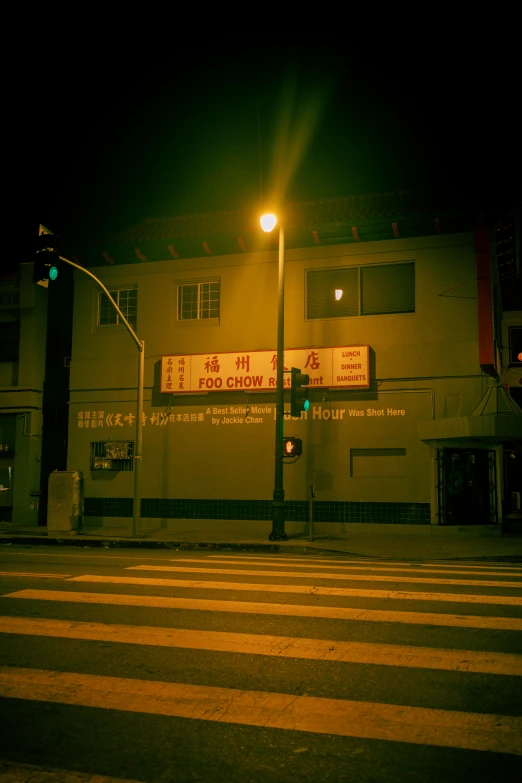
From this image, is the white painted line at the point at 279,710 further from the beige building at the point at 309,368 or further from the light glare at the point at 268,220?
the beige building at the point at 309,368

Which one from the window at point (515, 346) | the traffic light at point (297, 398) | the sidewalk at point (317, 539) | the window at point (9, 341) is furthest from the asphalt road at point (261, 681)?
the window at point (515, 346)

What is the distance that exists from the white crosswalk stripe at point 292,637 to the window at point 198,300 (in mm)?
11290

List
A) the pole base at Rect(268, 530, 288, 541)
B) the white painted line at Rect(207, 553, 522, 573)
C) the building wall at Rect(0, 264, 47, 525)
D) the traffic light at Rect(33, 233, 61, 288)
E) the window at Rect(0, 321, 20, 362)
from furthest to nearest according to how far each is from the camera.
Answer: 1. the window at Rect(0, 321, 20, 362)
2. the building wall at Rect(0, 264, 47, 525)
3. the pole base at Rect(268, 530, 288, 541)
4. the traffic light at Rect(33, 233, 61, 288)
5. the white painted line at Rect(207, 553, 522, 573)

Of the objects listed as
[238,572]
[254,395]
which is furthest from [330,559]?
[254,395]

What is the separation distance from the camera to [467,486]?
1912 centimetres

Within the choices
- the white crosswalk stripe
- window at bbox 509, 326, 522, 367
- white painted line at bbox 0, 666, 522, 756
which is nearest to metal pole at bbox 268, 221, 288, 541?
the white crosswalk stripe

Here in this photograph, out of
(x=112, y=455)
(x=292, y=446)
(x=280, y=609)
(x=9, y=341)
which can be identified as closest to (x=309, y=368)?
(x=292, y=446)

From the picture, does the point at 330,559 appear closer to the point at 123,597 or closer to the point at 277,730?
the point at 123,597

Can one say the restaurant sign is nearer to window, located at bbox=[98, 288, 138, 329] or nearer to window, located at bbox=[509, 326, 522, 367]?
window, located at bbox=[98, 288, 138, 329]

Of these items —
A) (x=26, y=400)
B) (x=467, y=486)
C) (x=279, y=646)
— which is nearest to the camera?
(x=279, y=646)

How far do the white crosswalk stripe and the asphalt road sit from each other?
21 mm

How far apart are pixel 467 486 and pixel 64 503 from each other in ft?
37.1

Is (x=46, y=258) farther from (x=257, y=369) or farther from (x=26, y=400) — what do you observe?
(x=26, y=400)

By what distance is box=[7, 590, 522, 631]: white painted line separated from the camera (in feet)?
23.8
